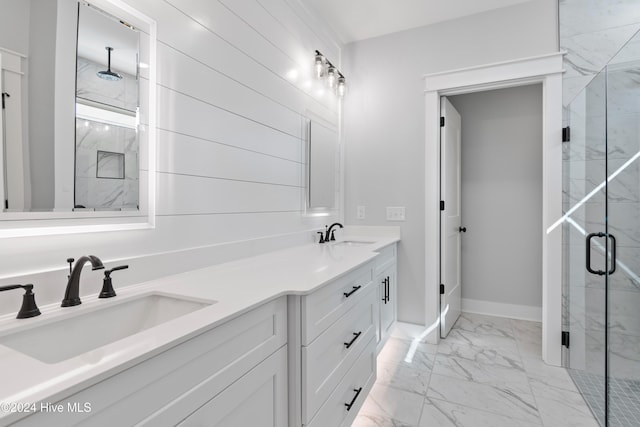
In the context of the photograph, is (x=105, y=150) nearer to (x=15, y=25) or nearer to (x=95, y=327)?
(x=15, y=25)

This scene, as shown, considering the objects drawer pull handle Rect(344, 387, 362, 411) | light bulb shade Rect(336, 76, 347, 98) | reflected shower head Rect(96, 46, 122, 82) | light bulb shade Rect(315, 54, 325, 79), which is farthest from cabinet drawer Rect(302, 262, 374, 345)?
light bulb shade Rect(336, 76, 347, 98)

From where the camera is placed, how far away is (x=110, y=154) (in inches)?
44.8

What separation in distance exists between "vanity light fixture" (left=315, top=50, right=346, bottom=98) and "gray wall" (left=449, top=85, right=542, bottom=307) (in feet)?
4.77

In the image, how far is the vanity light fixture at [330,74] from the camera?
99.8 inches

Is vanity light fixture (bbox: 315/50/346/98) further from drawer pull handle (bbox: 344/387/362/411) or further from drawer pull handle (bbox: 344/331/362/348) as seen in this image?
drawer pull handle (bbox: 344/387/362/411)

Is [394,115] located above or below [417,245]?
above

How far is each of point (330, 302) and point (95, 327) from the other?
0.81 m

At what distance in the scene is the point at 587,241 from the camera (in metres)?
1.96

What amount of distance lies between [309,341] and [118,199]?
86 centimetres

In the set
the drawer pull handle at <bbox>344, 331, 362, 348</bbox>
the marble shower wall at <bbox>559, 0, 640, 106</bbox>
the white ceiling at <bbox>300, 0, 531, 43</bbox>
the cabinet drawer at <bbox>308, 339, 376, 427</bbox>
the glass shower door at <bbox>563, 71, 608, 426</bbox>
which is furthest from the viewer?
the white ceiling at <bbox>300, 0, 531, 43</bbox>

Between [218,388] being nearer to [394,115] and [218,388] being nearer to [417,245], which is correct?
[417,245]

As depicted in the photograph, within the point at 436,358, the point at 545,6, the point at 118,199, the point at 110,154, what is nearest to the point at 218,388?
the point at 118,199

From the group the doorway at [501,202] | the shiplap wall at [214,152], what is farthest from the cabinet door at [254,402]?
the doorway at [501,202]

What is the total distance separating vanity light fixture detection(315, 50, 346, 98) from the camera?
2535 millimetres
